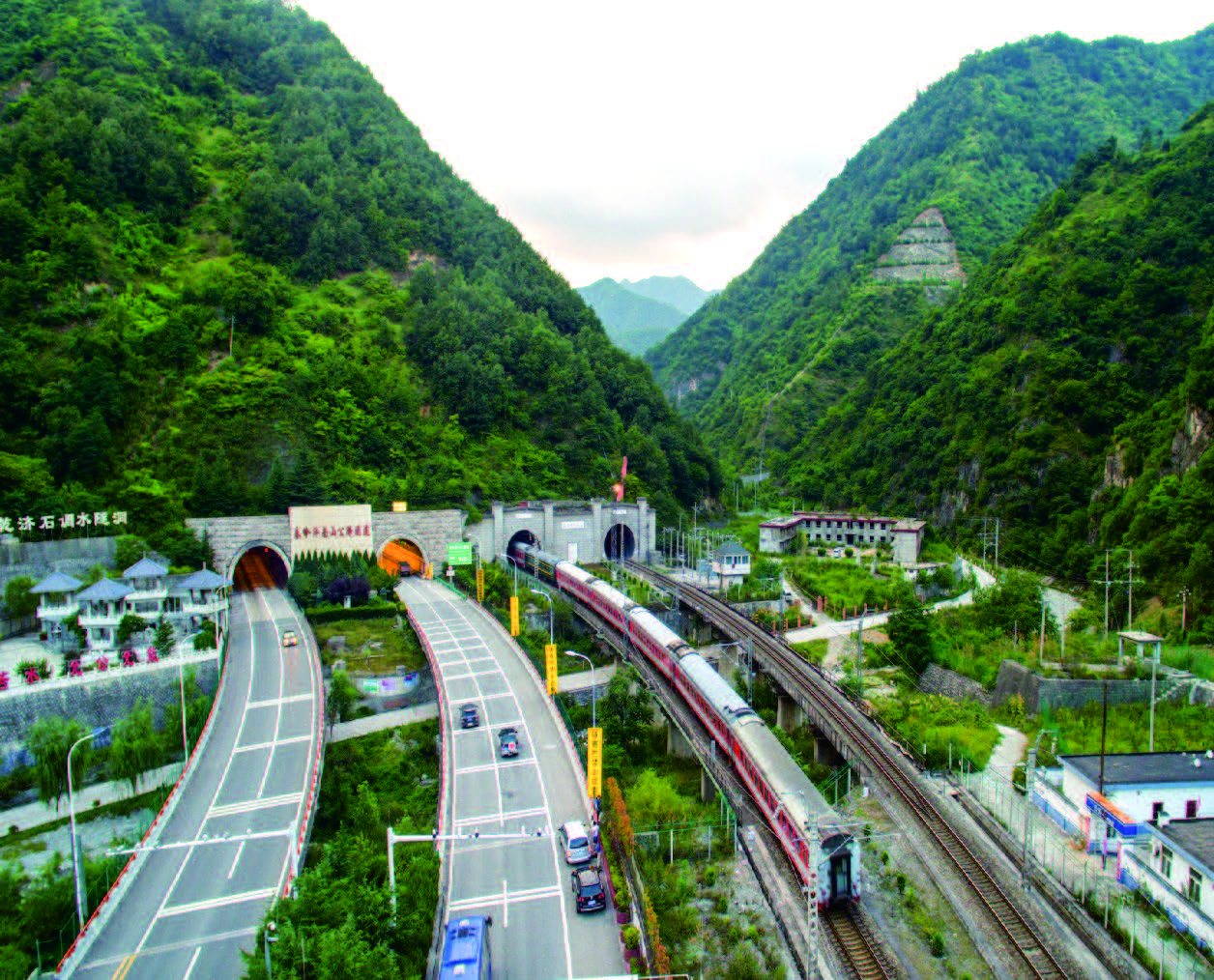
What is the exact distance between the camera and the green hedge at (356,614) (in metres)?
53.7

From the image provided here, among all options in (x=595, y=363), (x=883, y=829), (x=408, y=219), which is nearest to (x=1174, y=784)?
(x=883, y=829)

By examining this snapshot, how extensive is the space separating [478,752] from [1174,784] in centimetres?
2640

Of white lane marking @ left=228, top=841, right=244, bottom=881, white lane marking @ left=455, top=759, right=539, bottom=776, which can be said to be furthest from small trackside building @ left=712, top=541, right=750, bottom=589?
white lane marking @ left=228, top=841, right=244, bottom=881

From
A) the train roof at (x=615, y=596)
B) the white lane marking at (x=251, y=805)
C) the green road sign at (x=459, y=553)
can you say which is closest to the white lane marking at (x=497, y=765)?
the white lane marking at (x=251, y=805)

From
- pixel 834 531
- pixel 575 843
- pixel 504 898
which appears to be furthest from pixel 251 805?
pixel 834 531

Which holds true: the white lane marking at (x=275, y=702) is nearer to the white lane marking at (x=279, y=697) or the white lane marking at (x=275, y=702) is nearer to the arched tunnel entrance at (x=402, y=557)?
the white lane marking at (x=279, y=697)

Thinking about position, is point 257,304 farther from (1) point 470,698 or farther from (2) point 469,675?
(1) point 470,698

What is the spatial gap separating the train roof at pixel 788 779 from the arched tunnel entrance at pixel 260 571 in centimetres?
4614

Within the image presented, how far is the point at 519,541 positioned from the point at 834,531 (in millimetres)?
38834

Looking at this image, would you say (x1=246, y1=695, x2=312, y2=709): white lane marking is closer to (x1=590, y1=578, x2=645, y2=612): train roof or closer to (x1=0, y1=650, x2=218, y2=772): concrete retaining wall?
(x1=0, y1=650, x2=218, y2=772): concrete retaining wall

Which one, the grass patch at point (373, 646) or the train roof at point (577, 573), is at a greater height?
the train roof at point (577, 573)

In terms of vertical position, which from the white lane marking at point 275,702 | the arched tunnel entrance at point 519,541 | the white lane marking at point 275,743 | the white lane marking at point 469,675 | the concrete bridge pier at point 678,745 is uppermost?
the arched tunnel entrance at point 519,541

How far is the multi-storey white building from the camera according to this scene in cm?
4172

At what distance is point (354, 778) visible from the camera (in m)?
34.1
